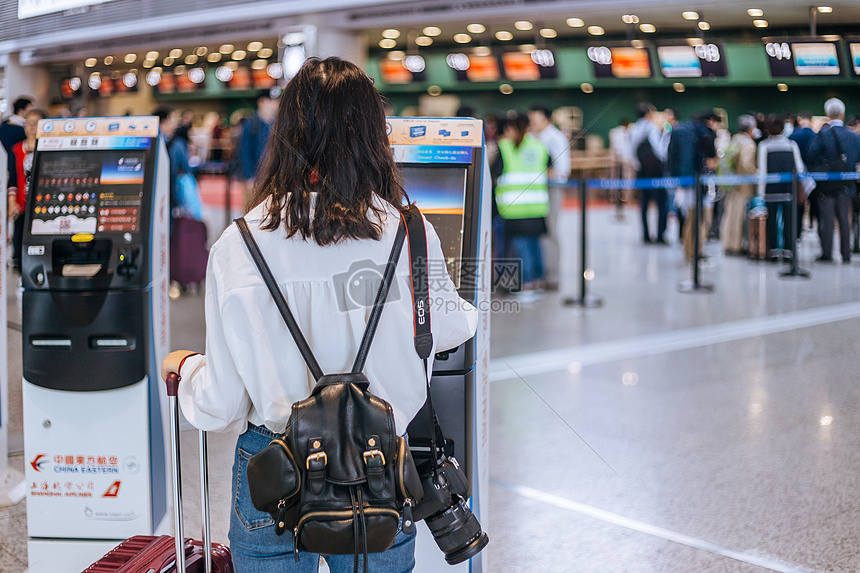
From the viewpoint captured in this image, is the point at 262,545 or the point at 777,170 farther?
the point at 777,170

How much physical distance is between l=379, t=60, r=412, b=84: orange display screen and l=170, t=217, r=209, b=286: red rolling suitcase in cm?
491

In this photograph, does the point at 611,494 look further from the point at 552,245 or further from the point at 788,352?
the point at 552,245

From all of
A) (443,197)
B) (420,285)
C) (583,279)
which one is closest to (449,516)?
(420,285)

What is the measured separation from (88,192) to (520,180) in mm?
4145

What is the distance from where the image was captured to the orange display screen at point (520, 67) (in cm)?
938

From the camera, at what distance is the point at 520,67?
31.7 feet

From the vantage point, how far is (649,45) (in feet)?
16.7

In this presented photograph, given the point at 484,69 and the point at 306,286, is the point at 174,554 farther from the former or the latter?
the point at 484,69

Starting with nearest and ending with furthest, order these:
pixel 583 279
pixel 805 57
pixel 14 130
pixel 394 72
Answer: pixel 805 57 → pixel 14 130 → pixel 583 279 → pixel 394 72

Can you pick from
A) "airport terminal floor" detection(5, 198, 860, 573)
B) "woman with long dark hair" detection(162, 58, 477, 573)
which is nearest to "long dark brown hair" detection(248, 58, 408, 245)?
"woman with long dark hair" detection(162, 58, 477, 573)

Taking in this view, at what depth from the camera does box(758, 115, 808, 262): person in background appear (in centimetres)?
411

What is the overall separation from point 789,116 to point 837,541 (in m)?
2.22

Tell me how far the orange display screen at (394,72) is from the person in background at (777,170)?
6763 millimetres

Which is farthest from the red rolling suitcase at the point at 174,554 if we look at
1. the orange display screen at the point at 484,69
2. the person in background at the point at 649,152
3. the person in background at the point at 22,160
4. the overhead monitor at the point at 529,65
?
the orange display screen at the point at 484,69
